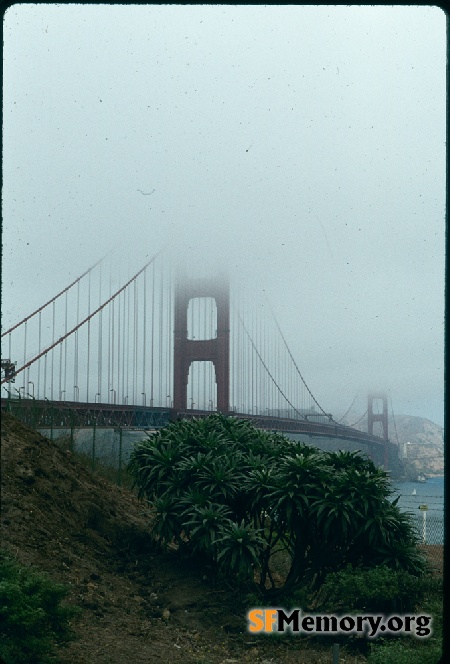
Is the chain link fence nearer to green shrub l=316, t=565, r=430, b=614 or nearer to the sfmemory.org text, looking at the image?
the sfmemory.org text

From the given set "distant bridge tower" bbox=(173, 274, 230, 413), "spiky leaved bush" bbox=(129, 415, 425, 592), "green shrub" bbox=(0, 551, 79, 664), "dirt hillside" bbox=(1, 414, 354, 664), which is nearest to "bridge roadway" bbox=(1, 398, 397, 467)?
"spiky leaved bush" bbox=(129, 415, 425, 592)

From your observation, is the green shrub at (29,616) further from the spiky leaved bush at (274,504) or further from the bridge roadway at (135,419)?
Answer: the bridge roadway at (135,419)

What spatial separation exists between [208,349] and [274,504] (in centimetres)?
3357

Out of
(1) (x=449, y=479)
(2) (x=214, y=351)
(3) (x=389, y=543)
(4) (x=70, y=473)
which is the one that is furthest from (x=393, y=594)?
(2) (x=214, y=351)

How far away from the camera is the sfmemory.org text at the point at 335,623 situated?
12.7 meters

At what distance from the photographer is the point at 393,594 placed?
1323 centimetres

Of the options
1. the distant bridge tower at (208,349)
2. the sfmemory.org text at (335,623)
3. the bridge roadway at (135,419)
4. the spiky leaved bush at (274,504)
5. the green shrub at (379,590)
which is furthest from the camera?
the distant bridge tower at (208,349)

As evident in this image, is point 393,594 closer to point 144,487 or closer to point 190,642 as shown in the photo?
point 190,642

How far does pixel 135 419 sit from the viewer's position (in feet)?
118

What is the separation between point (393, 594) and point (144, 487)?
18.5ft

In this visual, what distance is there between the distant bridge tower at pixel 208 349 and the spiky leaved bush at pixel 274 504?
24376 mm

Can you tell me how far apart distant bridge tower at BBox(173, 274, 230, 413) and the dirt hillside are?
22887 mm

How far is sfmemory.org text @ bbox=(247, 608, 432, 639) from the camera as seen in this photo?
12.7 metres

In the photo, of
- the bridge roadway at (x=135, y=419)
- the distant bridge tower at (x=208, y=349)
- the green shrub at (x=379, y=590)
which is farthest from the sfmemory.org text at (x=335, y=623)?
the distant bridge tower at (x=208, y=349)
